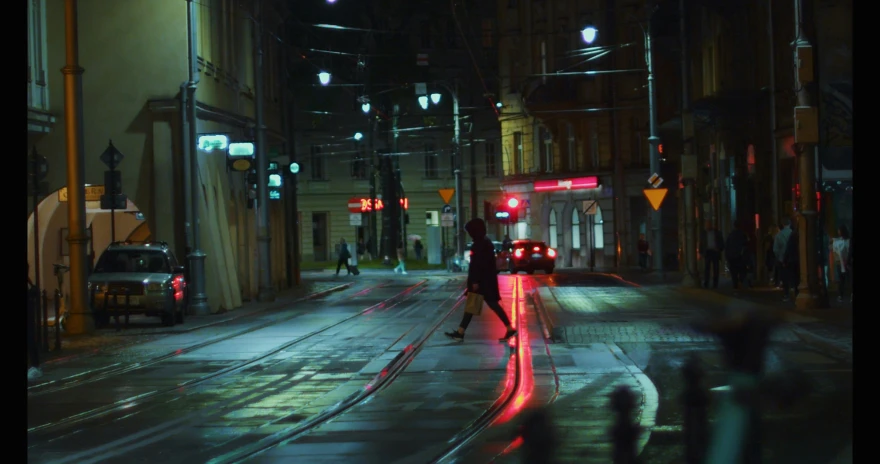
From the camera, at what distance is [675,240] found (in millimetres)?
62750

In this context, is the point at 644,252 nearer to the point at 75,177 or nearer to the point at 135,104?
the point at 135,104

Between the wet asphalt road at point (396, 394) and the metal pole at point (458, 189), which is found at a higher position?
the metal pole at point (458, 189)

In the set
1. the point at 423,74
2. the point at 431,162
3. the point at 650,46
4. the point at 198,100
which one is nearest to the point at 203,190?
the point at 198,100

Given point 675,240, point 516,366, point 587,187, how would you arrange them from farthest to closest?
1. point 587,187
2. point 675,240
3. point 516,366

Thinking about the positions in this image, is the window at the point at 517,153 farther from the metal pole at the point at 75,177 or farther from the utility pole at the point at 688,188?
the metal pole at the point at 75,177

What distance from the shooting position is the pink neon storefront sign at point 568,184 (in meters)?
67.0

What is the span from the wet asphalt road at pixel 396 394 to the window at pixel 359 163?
48907 millimetres

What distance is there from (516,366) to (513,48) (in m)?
59.9

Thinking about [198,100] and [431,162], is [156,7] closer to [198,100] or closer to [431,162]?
[198,100]

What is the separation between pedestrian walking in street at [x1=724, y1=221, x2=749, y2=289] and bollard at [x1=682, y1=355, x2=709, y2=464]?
63.9 feet

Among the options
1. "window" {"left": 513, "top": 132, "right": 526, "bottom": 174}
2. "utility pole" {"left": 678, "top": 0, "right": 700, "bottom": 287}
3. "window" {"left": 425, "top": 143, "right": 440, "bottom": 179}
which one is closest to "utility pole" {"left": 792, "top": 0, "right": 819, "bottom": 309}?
"utility pole" {"left": 678, "top": 0, "right": 700, "bottom": 287}

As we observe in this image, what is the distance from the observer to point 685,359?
643 inches

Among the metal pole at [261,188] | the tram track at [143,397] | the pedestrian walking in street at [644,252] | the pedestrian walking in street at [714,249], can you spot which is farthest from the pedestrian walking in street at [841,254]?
the pedestrian walking in street at [644,252]

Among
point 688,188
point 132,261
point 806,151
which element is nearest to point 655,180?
point 688,188
